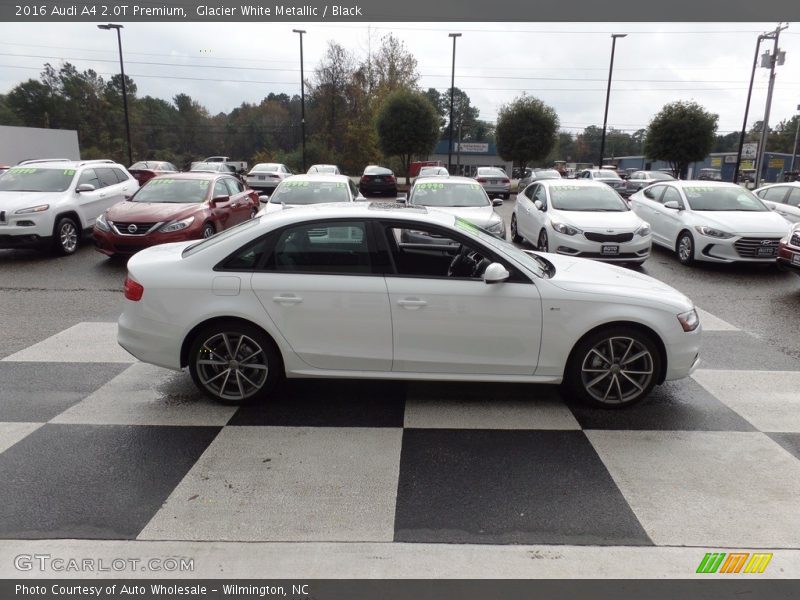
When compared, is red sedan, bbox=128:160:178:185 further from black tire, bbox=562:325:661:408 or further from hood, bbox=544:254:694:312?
black tire, bbox=562:325:661:408

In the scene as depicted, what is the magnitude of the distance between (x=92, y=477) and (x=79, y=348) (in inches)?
113

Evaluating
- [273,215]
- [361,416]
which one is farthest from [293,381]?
[273,215]

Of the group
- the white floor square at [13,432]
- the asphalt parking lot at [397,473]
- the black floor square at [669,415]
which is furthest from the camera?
the black floor square at [669,415]

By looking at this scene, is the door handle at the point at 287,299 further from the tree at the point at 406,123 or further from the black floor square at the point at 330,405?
the tree at the point at 406,123

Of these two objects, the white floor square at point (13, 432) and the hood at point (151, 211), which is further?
the hood at point (151, 211)

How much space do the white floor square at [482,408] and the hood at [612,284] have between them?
1.01m

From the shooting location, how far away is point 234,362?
15.1 ft

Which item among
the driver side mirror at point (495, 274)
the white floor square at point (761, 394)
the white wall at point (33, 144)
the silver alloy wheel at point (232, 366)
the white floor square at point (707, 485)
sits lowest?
the white floor square at point (707, 485)

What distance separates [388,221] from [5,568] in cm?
318

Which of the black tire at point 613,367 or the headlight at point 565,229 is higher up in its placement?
the headlight at point 565,229

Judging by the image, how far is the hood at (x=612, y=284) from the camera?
454 centimetres

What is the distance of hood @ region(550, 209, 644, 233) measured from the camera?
985cm

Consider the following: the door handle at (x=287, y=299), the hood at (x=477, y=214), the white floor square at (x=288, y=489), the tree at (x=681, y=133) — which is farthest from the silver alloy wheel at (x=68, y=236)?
the tree at (x=681, y=133)
